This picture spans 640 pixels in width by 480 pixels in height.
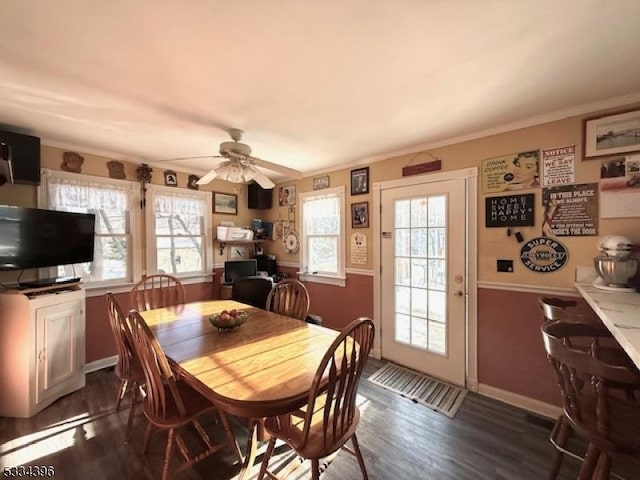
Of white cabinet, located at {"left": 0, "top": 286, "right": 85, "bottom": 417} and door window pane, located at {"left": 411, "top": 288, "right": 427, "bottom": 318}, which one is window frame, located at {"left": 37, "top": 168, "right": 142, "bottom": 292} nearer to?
white cabinet, located at {"left": 0, "top": 286, "right": 85, "bottom": 417}

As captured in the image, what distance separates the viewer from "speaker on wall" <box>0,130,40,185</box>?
7.36 feet

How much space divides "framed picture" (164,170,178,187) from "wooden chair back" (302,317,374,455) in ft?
10.2

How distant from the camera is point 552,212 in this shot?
2.08 meters

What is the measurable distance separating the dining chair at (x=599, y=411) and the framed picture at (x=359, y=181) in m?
2.32

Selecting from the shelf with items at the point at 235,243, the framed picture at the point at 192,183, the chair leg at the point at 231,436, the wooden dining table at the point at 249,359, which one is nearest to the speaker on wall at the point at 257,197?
the shelf with items at the point at 235,243

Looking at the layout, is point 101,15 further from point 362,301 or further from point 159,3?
point 362,301

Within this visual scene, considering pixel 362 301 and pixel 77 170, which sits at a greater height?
pixel 77 170

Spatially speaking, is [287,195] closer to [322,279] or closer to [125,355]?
[322,279]

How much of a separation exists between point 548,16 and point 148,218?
3670mm

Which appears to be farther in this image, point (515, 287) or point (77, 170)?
point (77, 170)

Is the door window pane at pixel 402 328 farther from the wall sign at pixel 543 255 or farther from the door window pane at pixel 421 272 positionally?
the wall sign at pixel 543 255

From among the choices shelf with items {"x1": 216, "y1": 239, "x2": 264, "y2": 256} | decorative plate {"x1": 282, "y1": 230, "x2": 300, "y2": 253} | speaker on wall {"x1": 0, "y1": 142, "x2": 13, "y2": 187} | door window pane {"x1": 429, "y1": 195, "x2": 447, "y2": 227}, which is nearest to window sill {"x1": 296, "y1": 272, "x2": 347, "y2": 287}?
decorative plate {"x1": 282, "y1": 230, "x2": 300, "y2": 253}

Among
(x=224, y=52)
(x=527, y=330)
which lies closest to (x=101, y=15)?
(x=224, y=52)

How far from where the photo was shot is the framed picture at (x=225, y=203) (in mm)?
3799
